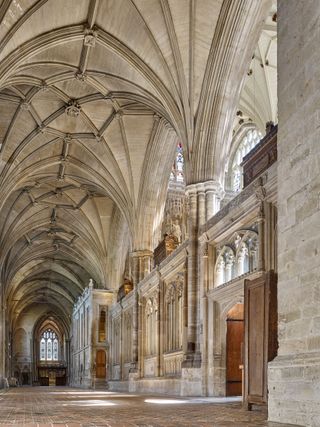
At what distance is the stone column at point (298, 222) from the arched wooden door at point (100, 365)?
28574 millimetres

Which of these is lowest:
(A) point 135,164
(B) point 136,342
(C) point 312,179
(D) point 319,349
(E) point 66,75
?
(B) point 136,342

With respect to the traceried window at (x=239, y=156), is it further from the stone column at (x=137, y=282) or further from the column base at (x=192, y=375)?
the column base at (x=192, y=375)

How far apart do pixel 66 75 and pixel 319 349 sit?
49.8 feet

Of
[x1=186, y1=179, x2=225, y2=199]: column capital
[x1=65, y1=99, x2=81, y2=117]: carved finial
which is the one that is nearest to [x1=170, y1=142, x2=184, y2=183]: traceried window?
[x1=65, y1=99, x2=81, y2=117]: carved finial

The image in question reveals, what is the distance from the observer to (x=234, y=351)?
16453 mm

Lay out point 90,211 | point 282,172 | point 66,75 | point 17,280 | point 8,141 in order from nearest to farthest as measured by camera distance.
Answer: point 282,172 → point 66,75 → point 8,141 → point 90,211 → point 17,280

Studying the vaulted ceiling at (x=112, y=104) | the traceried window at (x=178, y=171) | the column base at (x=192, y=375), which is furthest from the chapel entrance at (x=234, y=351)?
the traceried window at (x=178, y=171)

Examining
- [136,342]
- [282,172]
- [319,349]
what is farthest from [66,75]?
[319,349]

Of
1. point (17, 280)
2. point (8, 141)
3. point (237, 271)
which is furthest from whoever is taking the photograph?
point (17, 280)

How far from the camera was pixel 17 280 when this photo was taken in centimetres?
4544

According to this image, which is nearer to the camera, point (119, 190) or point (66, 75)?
point (66, 75)

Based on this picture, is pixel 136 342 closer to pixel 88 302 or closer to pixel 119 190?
pixel 119 190

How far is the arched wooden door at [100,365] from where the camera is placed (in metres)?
35.3

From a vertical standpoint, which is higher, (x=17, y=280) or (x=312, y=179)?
(x=312, y=179)
